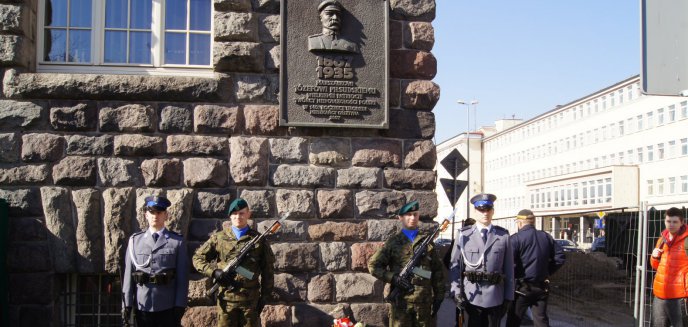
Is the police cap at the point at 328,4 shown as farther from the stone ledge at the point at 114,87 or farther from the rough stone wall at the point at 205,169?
the stone ledge at the point at 114,87

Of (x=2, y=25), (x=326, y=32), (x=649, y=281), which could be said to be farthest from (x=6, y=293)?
(x=649, y=281)

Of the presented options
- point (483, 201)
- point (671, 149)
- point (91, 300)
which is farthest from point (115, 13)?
point (671, 149)

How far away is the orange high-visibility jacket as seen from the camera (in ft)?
27.3

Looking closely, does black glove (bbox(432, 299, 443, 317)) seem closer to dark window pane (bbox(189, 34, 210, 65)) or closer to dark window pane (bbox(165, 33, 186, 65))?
dark window pane (bbox(189, 34, 210, 65))

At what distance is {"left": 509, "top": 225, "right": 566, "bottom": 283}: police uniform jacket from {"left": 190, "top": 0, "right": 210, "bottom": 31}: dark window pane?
15.3 ft

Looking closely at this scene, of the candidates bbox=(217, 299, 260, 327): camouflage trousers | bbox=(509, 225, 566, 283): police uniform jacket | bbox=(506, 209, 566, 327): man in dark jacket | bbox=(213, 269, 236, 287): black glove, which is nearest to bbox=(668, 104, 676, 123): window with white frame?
bbox=(509, 225, 566, 283): police uniform jacket

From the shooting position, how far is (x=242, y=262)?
664cm

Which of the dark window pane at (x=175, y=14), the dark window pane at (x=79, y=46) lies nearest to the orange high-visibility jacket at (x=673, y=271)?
the dark window pane at (x=175, y=14)

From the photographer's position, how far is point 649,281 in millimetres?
9789

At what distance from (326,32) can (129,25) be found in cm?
224

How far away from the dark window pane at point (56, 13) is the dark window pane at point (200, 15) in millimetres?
1416

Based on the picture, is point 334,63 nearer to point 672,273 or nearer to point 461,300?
point 461,300

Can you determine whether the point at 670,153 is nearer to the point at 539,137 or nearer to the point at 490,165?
the point at 539,137

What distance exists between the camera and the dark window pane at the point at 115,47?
25.6ft
